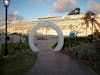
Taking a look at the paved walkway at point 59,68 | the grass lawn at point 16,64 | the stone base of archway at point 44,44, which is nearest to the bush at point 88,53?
the paved walkway at point 59,68

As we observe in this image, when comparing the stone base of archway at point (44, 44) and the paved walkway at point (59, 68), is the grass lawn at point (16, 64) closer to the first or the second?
the paved walkway at point (59, 68)

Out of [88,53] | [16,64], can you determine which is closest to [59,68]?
[16,64]

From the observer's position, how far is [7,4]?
20.1 metres

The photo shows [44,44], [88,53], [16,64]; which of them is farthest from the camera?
[44,44]

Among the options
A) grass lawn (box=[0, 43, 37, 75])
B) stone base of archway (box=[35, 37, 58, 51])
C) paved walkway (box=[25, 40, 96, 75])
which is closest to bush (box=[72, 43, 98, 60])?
paved walkway (box=[25, 40, 96, 75])

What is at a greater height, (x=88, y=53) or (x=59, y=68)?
(x=88, y=53)

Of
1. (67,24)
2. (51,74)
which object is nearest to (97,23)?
(67,24)

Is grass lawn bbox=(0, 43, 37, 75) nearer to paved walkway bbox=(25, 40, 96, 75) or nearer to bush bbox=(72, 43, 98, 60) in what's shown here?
paved walkway bbox=(25, 40, 96, 75)

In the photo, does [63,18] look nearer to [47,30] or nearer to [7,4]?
[47,30]

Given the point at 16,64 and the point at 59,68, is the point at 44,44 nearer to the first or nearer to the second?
the point at 16,64

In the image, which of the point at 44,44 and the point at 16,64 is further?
the point at 44,44

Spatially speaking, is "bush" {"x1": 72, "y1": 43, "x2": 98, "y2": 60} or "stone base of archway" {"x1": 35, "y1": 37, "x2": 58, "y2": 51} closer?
"bush" {"x1": 72, "y1": 43, "x2": 98, "y2": 60}

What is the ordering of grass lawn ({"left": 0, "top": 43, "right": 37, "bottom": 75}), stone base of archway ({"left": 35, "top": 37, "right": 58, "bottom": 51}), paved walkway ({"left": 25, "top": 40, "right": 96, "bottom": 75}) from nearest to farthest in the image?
paved walkway ({"left": 25, "top": 40, "right": 96, "bottom": 75}), grass lawn ({"left": 0, "top": 43, "right": 37, "bottom": 75}), stone base of archway ({"left": 35, "top": 37, "right": 58, "bottom": 51})

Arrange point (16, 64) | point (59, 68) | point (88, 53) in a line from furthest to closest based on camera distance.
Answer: point (88, 53) → point (16, 64) → point (59, 68)
